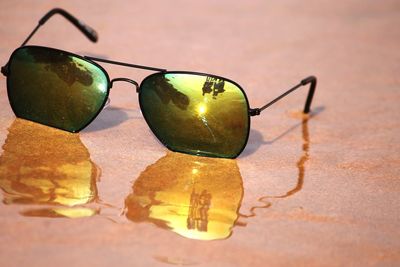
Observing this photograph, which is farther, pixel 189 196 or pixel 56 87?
pixel 56 87

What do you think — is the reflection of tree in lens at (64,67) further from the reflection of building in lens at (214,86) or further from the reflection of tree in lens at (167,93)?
the reflection of building in lens at (214,86)

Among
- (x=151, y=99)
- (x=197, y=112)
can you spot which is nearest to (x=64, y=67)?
(x=151, y=99)

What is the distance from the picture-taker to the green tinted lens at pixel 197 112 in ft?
6.09

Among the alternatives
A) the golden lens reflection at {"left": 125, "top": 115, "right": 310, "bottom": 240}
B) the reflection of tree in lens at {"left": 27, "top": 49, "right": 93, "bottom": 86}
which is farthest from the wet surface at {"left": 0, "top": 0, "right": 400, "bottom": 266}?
the reflection of tree in lens at {"left": 27, "top": 49, "right": 93, "bottom": 86}

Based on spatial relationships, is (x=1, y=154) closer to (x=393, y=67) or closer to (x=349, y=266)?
(x=349, y=266)

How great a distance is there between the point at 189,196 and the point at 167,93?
397 millimetres

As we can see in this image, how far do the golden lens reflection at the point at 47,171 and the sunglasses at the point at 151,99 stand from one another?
0.26 ft

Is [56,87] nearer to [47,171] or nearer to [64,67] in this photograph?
[64,67]

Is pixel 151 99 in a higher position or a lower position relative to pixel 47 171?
higher

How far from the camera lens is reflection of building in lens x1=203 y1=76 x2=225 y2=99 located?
184 cm

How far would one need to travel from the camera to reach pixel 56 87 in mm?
1981

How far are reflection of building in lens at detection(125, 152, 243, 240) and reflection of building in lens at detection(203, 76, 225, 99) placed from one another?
0.22 m

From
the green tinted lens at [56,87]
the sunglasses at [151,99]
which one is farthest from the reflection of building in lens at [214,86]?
the green tinted lens at [56,87]

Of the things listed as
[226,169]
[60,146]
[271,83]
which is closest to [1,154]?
[60,146]
